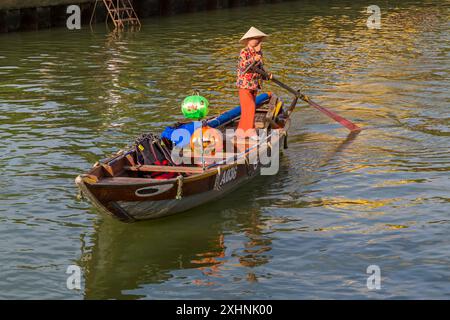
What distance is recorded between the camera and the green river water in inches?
455

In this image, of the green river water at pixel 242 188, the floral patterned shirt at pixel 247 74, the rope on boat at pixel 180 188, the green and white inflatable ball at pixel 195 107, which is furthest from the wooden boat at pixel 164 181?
the floral patterned shirt at pixel 247 74

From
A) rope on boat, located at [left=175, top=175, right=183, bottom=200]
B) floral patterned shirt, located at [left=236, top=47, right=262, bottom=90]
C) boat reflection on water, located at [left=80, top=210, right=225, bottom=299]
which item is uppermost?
floral patterned shirt, located at [left=236, top=47, right=262, bottom=90]

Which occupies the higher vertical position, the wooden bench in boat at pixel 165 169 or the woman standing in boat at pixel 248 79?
the woman standing in boat at pixel 248 79

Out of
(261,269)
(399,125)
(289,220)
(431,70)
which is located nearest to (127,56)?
(431,70)

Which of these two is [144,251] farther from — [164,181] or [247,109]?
[247,109]

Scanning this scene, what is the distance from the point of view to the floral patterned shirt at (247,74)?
1569 cm

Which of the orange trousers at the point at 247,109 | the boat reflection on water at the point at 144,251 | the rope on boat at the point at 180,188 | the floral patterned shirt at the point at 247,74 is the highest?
the floral patterned shirt at the point at 247,74

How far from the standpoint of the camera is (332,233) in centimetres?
1295

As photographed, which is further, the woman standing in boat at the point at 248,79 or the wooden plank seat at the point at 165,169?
the woman standing in boat at the point at 248,79

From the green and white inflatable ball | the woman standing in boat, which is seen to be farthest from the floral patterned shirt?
the green and white inflatable ball

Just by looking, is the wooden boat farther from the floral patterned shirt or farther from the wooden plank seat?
the floral patterned shirt

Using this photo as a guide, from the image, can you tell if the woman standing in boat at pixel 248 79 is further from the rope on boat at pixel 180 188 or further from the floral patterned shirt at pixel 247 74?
the rope on boat at pixel 180 188

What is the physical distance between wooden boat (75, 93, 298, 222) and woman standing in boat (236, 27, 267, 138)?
509 millimetres

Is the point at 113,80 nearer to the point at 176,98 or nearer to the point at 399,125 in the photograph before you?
the point at 176,98
